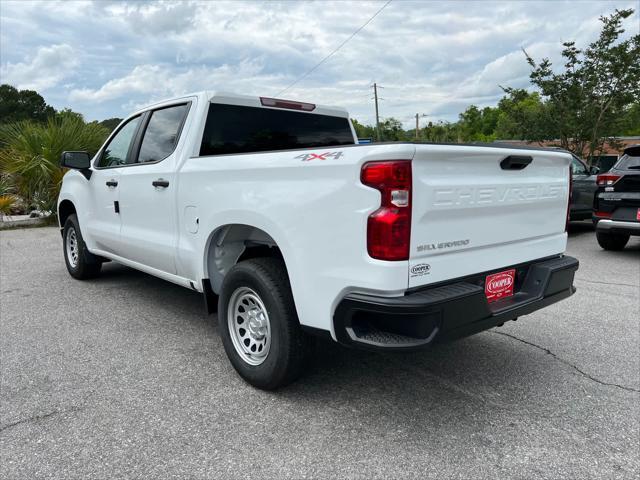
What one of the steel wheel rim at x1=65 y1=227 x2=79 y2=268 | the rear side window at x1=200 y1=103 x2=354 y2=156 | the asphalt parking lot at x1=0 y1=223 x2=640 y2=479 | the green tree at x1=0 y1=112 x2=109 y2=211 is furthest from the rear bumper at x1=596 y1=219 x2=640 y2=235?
the green tree at x1=0 y1=112 x2=109 y2=211

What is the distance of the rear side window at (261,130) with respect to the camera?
406 cm

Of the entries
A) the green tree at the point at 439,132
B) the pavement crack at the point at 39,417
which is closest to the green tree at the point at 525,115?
the pavement crack at the point at 39,417

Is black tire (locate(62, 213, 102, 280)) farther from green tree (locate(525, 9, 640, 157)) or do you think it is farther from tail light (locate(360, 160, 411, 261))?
green tree (locate(525, 9, 640, 157))

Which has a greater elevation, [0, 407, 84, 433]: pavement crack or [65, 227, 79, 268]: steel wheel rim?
[65, 227, 79, 268]: steel wheel rim

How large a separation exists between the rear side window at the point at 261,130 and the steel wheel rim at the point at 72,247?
3141 mm

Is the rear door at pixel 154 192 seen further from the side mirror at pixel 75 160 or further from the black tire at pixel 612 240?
the black tire at pixel 612 240

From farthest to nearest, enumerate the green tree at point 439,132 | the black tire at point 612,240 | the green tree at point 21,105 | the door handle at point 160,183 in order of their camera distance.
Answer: the green tree at point 439,132
the green tree at point 21,105
the black tire at point 612,240
the door handle at point 160,183

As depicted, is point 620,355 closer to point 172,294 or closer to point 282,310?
point 282,310

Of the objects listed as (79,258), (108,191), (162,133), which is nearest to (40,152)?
(79,258)

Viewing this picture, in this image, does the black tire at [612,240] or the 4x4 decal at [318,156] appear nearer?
the 4x4 decal at [318,156]

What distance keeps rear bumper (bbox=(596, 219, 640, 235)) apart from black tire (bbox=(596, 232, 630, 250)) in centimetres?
43

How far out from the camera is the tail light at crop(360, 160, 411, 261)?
240cm

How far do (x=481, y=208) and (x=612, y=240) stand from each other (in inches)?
273

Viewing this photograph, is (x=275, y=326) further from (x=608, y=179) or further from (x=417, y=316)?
(x=608, y=179)
